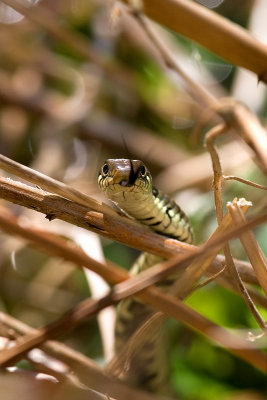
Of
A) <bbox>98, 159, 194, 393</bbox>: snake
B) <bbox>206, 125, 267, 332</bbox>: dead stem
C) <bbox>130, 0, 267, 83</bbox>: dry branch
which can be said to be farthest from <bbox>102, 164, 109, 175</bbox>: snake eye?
<bbox>130, 0, 267, 83</bbox>: dry branch

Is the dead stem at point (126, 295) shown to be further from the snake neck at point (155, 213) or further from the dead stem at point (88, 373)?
the snake neck at point (155, 213)

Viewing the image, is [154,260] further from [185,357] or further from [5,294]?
[5,294]

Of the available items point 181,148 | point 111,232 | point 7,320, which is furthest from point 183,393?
point 181,148

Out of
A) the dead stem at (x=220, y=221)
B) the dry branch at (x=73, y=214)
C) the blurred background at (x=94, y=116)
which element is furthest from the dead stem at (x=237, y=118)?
the blurred background at (x=94, y=116)

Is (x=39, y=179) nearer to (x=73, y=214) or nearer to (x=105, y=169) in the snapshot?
(x=73, y=214)

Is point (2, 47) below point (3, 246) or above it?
above

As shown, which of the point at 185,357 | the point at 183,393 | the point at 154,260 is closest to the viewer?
the point at 154,260

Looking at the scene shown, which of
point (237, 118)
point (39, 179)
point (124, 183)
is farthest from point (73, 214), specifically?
point (237, 118)
